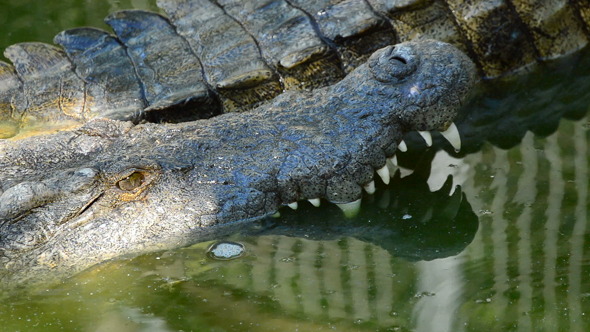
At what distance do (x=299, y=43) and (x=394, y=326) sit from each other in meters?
2.29

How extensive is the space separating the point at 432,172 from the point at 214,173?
3.99 feet

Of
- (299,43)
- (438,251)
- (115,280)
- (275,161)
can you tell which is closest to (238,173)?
(275,161)

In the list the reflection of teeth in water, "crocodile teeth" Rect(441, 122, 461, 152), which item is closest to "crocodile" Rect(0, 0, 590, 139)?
the reflection of teeth in water

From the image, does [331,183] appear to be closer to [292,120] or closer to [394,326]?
[292,120]

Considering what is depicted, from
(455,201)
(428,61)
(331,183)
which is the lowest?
(455,201)

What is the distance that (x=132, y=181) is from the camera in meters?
3.85

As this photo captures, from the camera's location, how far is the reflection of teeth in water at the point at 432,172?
156 inches

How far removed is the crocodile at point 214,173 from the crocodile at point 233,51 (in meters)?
0.81

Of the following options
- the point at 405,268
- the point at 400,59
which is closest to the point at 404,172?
the point at 400,59

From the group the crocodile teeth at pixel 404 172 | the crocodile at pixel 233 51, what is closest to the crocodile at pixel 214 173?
the crocodile teeth at pixel 404 172

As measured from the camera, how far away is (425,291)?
3.37m

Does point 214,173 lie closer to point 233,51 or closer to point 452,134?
point 452,134

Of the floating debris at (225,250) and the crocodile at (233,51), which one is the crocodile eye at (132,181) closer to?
the floating debris at (225,250)

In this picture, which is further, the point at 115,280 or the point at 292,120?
the point at 292,120
